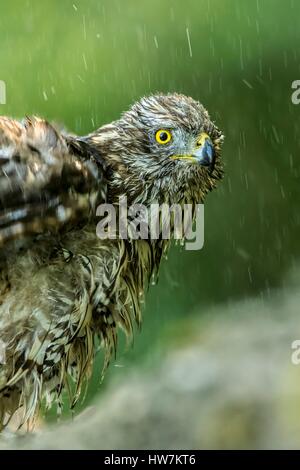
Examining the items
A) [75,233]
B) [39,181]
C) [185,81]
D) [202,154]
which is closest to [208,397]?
[185,81]

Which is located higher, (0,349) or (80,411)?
(0,349)

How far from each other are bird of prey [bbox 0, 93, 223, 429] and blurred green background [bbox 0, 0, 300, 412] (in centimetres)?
239

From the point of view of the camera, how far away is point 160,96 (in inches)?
163

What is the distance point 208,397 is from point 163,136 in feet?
8.79

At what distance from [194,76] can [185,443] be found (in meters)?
2.42

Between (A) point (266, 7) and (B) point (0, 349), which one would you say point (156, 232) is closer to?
(B) point (0, 349)

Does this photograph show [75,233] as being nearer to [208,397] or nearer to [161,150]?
[161,150]

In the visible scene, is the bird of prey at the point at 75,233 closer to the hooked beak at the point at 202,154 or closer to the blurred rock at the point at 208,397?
the hooked beak at the point at 202,154

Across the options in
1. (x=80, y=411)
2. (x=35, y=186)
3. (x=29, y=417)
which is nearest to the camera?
(x=35, y=186)

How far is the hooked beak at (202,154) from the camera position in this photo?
3973mm

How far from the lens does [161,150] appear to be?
3.97 metres

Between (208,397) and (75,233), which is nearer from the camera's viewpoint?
(75,233)

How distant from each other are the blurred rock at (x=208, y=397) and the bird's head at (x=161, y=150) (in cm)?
192
